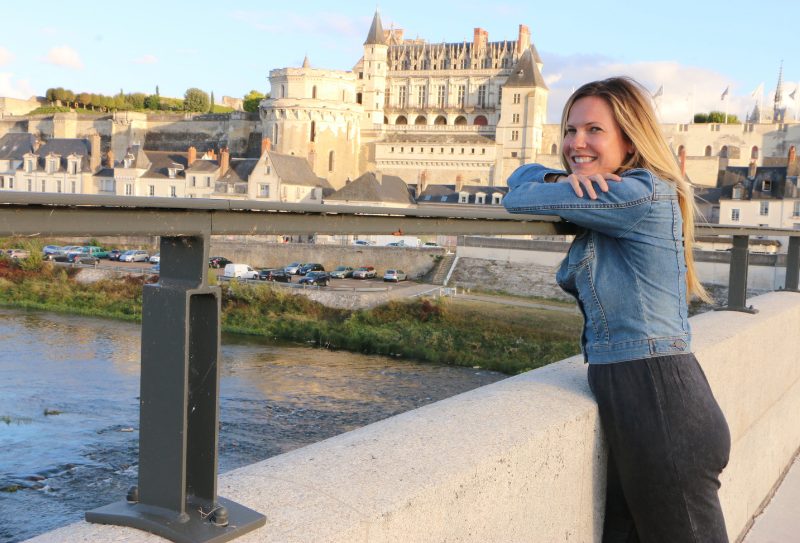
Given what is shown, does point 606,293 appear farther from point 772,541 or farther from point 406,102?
point 406,102

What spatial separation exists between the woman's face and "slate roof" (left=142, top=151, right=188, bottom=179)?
147ft

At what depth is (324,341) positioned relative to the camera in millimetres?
23344

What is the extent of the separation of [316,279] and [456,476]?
27399 mm

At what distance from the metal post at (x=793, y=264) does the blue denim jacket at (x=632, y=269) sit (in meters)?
3.21

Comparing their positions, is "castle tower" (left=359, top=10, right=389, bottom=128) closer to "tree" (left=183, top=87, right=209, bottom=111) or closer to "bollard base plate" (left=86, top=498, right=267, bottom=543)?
"tree" (left=183, top=87, right=209, bottom=111)

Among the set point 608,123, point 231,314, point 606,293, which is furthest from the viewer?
point 231,314

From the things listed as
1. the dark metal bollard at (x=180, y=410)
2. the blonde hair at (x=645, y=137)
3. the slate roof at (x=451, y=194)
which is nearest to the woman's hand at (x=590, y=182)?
the blonde hair at (x=645, y=137)

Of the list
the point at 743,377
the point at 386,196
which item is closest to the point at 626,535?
the point at 743,377

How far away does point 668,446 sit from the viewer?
188 cm

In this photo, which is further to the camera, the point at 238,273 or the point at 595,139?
the point at 238,273

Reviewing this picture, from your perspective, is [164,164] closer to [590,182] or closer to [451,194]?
[451,194]

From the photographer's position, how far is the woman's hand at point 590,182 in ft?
6.46

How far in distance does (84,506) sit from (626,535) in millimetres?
8940

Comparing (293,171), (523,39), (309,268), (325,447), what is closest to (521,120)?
(523,39)
